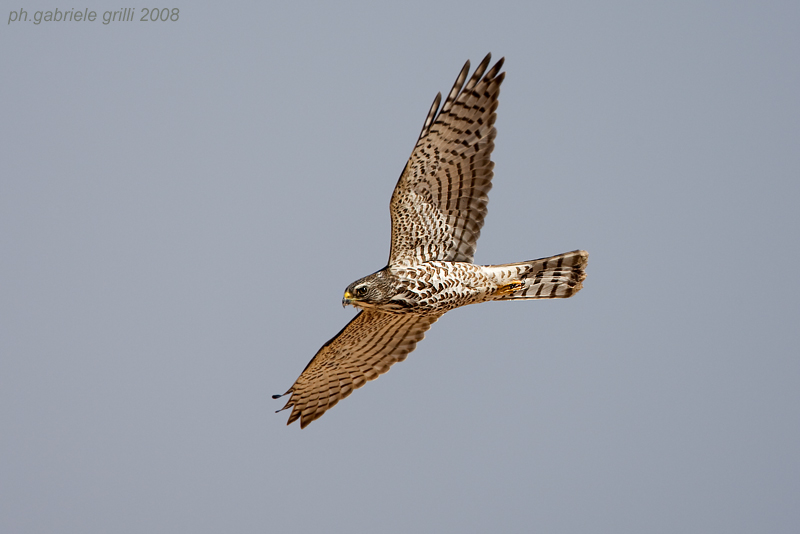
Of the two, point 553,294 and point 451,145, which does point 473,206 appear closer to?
point 451,145

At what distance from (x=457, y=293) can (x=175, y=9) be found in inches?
243

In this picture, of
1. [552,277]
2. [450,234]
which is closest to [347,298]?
[450,234]

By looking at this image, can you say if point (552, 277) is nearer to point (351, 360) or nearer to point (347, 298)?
point (347, 298)

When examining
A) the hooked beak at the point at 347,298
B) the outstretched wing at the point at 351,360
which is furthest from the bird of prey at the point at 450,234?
the outstretched wing at the point at 351,360

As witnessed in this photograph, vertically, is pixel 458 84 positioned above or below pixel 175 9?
below

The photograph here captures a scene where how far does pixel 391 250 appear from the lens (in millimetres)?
9305

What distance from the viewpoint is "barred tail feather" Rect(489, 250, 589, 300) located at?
31.3 ft

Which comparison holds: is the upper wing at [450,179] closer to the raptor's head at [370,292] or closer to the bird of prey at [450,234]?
the bird of prey at [450,234]

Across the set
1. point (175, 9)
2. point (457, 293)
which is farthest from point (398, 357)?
point (175, 9)

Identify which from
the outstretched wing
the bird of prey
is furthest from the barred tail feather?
the outstretched wing

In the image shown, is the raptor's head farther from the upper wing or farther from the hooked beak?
the upper wing

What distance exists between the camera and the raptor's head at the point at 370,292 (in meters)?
8.72

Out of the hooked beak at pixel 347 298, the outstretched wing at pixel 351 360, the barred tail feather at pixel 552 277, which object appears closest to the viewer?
the hooked beak at pixel 347 298

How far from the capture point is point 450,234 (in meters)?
9.30
